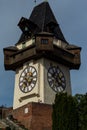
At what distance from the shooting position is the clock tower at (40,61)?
1845 inches

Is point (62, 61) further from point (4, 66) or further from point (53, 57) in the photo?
point (4, 66)

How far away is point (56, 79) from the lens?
158 ft

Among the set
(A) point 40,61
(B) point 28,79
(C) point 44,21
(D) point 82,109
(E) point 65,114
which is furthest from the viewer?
(C) point 44,21

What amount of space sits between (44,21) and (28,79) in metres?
6.89

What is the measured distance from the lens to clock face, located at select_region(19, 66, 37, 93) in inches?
1875

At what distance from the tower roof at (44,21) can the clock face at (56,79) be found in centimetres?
383

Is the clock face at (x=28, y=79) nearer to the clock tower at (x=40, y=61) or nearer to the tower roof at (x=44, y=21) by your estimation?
the clock tower at (x=40, y=61)

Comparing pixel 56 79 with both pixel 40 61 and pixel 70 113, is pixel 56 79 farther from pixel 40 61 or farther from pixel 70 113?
pixel 70 113

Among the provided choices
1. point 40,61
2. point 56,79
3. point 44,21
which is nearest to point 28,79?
point 40,61

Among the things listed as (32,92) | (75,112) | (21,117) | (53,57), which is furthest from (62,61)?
(75,112)

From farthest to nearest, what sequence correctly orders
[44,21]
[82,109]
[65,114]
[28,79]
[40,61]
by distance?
[44,21], [28,79], [40,61], [82,109], [65,114]

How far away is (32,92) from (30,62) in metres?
3.31

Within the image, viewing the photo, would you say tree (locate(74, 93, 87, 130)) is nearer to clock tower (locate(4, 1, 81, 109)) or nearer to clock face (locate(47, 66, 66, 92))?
clock tower (locate(4, 1, 81, 109))

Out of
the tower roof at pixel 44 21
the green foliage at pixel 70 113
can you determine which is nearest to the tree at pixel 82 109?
the green foliage at pixel 70 113
